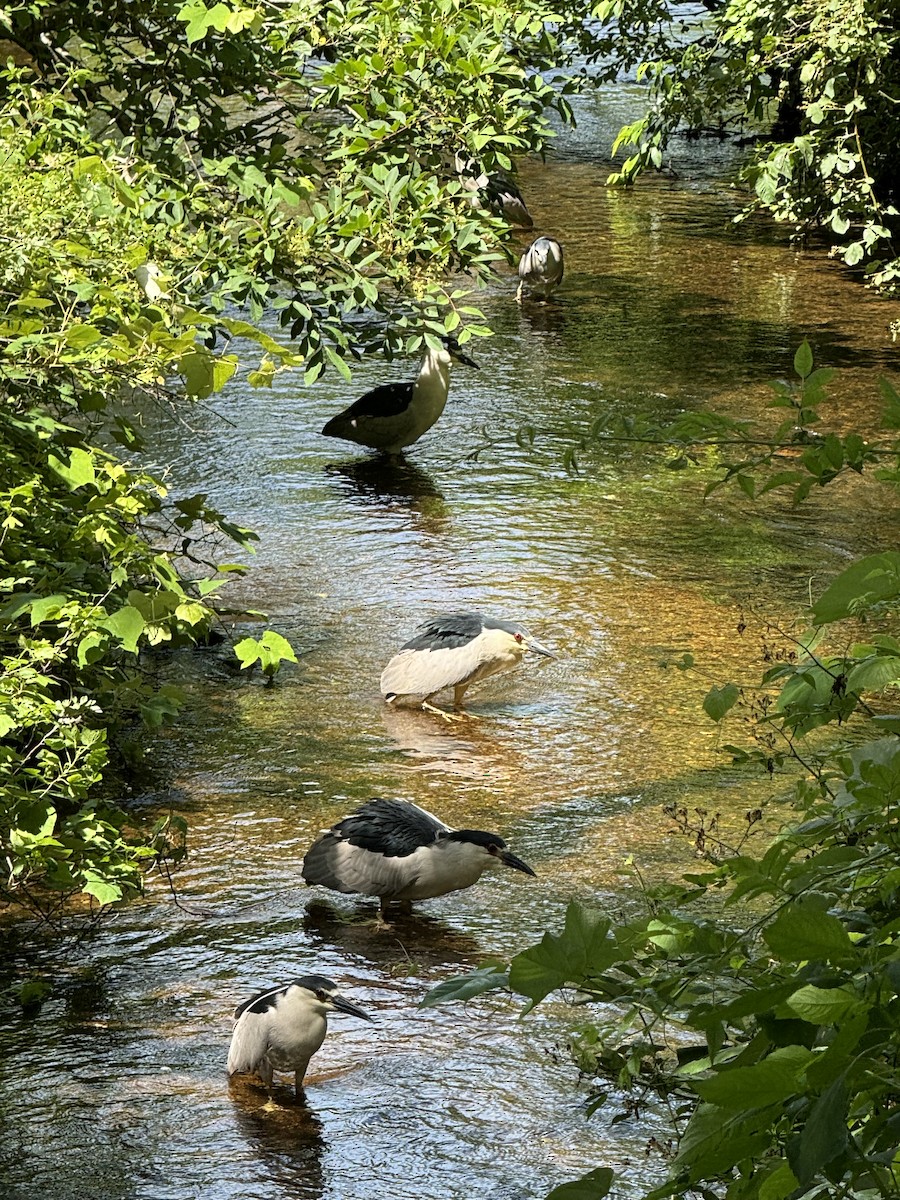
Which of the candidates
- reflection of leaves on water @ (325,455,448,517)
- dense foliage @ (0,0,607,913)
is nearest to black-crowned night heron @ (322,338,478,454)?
reflection of leaves on water @ (325,455,448,517)

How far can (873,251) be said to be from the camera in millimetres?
16344

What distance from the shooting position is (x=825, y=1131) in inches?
52.3

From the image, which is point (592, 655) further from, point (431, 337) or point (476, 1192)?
point (476, 1192)

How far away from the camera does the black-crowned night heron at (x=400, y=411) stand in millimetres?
11133

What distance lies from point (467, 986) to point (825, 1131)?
0.54 m

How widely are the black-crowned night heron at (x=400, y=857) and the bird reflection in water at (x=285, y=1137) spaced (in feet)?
3.48

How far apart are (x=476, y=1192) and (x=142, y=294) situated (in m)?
3.52

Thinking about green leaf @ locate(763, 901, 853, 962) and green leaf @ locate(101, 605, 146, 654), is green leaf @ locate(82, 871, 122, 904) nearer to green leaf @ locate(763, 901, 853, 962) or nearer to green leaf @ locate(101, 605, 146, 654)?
green leaf @ locate(101, 605, 146, 654)

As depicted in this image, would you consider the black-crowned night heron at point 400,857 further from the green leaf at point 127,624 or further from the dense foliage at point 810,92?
the dense foliage at point 810,92

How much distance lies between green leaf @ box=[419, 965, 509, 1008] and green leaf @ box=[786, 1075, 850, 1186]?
477 mm

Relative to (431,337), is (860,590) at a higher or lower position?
higher

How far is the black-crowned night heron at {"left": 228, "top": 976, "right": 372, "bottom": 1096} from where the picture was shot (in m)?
4.62

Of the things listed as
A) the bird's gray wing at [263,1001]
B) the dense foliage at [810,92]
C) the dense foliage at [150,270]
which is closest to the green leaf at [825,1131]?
the dense foliage at [150,270]

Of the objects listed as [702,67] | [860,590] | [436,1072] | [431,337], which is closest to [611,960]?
[860,590]
